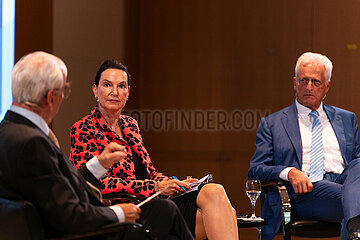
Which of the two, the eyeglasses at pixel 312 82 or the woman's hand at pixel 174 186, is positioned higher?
the eyeglasses at pixel 312 82

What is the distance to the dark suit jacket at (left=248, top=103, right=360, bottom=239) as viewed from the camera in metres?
4.05

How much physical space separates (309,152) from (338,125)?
0.36m

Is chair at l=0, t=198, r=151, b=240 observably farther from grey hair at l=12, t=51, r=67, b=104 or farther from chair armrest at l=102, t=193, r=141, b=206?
chair armrest at l=102, t=193, r=141, b=206

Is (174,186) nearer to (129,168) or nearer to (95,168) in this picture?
(129,168)

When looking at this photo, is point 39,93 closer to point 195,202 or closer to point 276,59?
point 195,202

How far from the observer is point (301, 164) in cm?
418

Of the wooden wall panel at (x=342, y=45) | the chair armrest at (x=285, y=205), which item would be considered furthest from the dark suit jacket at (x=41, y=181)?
the wooden wall panel at (x=342, y=45)

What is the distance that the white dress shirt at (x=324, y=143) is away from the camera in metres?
4.23

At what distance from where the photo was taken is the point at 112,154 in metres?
2.67

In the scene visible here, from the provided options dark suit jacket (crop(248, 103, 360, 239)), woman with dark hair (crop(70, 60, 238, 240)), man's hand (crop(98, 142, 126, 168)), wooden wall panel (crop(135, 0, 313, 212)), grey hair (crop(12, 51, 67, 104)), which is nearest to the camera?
grey hair (crop(12, 51, 67, 104))

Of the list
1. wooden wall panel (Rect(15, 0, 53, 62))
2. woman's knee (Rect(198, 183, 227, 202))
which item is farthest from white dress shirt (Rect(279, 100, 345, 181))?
wooden wall panel (Rect(15, 0, 53, 62))

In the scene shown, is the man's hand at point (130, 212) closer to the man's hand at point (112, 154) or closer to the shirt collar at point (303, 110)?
the man's hand at point (112, 154)

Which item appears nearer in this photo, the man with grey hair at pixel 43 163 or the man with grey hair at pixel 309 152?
the man with grey hair at pixel 43 163

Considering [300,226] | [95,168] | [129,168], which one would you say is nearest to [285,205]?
[300,226]
